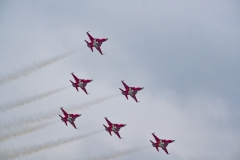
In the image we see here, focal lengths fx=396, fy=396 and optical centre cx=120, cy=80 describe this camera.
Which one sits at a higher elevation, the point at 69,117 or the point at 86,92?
the point at 86,92

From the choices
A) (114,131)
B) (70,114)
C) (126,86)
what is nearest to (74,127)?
(70,114)

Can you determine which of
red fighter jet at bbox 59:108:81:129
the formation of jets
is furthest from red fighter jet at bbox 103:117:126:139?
red fighter jet at bbox 59:108:81:129

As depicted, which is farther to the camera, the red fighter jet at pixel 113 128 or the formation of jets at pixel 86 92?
the red fighter jet at pixel 113 128

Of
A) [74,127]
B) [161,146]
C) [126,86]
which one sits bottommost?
[161,146]

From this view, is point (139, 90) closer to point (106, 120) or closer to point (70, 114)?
point (106, 120)

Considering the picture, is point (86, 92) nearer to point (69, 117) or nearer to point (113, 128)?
point (69, 117)

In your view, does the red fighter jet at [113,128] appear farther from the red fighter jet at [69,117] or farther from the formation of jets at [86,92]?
the red fighter jet at [69,117]

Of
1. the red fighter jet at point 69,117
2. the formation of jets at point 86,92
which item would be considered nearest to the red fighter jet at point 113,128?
the formation of jets at point 86,92

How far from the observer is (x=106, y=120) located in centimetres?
10156

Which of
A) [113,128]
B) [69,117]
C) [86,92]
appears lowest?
[113,128]

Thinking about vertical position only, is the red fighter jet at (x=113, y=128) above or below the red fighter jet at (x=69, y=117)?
below

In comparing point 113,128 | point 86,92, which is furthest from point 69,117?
point 113,128

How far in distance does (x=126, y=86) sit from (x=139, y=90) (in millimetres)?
3571

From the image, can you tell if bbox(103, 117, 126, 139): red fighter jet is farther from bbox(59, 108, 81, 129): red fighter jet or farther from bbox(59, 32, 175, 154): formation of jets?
bbox(59, 108, 81, 129): red fighter jet
